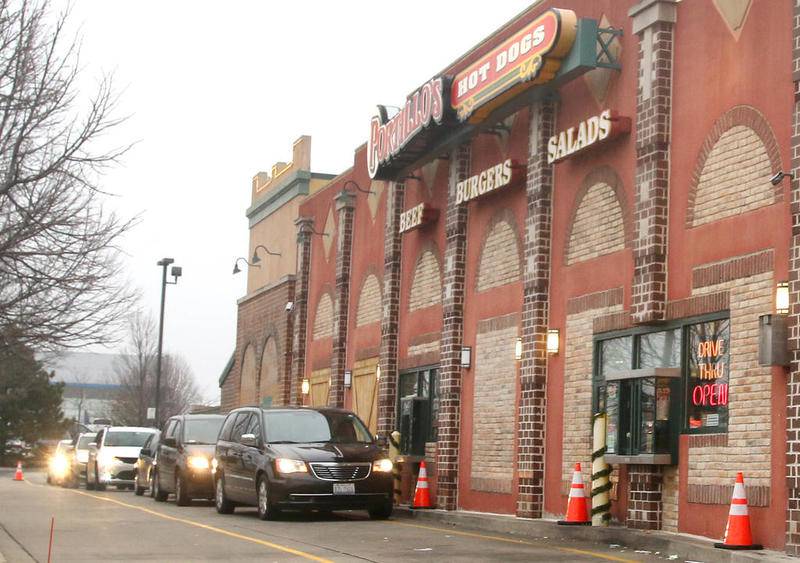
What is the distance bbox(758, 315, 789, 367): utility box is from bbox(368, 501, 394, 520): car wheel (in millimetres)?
8232

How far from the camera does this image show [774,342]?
15.7 m

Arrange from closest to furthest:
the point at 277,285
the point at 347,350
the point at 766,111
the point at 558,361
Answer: the point at 766,111 → the point at 558,361 → the point at 347,350 → the point at 277,285

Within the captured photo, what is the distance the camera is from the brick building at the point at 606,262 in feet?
54.8

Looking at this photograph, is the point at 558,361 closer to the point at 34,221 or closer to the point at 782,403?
the point at 782,403

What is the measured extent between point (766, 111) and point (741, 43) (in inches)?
45.0

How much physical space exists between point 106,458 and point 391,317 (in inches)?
422

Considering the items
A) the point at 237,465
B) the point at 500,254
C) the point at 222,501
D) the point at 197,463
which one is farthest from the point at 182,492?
the point at 500,254

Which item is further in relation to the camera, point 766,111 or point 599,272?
point 599,272

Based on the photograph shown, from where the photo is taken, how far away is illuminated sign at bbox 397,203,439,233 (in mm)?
27969

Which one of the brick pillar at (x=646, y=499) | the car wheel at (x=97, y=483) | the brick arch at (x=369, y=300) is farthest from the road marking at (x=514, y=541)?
the car wheel at (x=97, y=483)

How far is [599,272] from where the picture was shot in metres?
20.8

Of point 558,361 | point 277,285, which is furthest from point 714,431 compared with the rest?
point 277,285

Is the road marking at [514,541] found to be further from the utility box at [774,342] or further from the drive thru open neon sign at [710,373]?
the utility box at [774,342]

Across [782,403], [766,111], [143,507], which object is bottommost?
[143,507]
